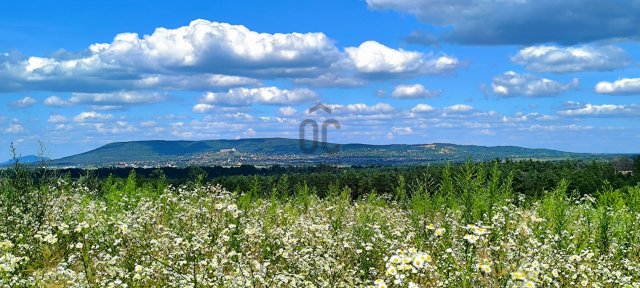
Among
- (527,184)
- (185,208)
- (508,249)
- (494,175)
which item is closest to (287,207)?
(185,208)

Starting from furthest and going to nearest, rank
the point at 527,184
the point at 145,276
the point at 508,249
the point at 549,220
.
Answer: the point at 527,184 → the point at 549,220 → the point at 508,249 → the point at 145,276

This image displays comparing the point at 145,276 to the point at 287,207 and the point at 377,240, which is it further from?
the point at 287,207

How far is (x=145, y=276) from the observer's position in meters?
7.07

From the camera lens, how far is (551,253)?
789cm

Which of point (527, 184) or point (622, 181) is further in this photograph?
point (527, 184)

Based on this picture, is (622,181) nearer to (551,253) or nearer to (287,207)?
(287,207)

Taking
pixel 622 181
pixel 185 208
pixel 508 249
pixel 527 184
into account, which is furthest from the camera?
pixel 527 184

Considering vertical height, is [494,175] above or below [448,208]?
above

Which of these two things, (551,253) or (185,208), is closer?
(551,253)

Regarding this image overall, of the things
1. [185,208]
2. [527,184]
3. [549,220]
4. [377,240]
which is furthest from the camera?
[527,184]

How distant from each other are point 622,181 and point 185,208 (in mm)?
54493

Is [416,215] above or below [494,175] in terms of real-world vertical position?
below

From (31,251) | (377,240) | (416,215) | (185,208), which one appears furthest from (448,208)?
(31,251)

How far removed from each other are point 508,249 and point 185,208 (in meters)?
8.47
